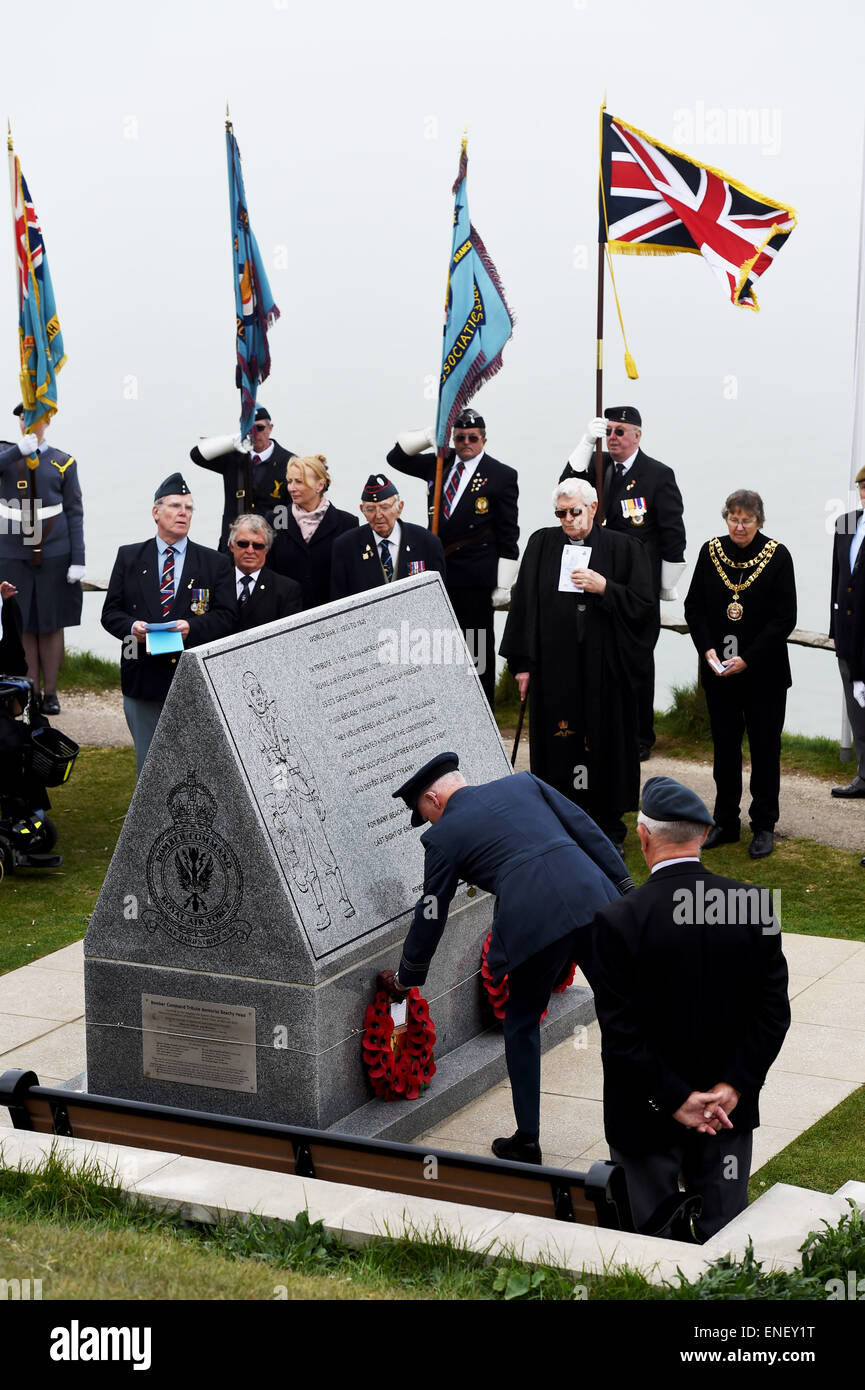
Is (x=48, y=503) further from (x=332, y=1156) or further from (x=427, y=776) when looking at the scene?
(x=332, y=1156)

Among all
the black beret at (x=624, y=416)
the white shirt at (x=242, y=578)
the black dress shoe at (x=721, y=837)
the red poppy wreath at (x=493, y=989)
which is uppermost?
the black beret at (x=624, y=416)

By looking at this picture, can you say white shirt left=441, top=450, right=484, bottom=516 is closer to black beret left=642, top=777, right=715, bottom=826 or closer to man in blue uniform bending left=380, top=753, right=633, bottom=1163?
man in blue uniform bending left=380, top=753, right=633, bottom=1163

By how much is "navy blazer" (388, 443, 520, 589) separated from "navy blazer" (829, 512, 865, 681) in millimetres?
1882

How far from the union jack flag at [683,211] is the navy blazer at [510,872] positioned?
462 cm

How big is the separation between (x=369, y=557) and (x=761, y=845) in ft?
8.47

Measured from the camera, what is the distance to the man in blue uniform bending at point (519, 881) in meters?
5.59

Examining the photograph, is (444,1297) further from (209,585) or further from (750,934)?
(209,585)

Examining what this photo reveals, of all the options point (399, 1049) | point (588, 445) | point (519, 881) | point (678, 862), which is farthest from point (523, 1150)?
point (588, 445)

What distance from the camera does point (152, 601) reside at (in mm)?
8742

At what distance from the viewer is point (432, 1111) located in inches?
248

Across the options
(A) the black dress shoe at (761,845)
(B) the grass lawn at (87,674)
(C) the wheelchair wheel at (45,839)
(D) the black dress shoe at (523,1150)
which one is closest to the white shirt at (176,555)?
(C) the wheelchair wheel at (45,839)

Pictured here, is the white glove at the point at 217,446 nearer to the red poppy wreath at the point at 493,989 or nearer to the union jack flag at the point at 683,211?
the union jack flag at the point at 683,211
